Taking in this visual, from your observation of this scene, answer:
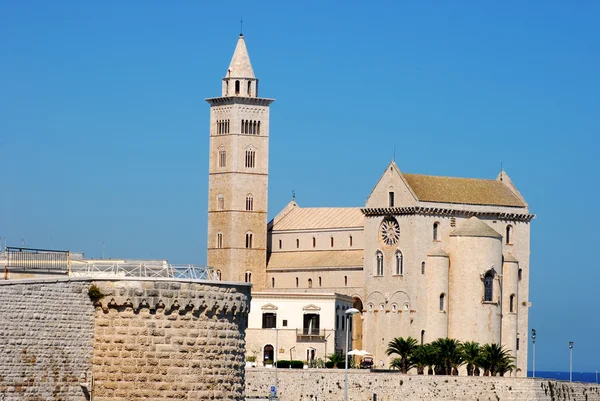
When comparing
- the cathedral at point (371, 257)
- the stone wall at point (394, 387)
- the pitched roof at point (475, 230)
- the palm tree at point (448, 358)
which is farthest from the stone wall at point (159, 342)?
the pitched roof at point (475, 230)

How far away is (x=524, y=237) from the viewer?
10856cm

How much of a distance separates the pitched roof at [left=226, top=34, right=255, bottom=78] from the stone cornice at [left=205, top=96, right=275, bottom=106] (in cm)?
168

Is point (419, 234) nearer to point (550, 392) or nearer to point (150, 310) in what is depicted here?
point (550, 392)

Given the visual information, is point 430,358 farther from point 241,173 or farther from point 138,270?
point 138,270

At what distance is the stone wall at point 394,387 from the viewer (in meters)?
86.5

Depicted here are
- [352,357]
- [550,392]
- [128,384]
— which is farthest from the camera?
[352,357]

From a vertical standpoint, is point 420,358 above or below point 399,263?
below

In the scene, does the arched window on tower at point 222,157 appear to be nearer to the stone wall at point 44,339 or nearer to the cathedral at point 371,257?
the cathedral at point 371,257

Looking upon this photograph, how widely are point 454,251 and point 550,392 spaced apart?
16769 millimetres

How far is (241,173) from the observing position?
384ft

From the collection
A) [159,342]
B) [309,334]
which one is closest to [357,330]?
[309,334]

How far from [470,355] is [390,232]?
15.0 m

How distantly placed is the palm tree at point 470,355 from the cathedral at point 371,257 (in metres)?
7.51

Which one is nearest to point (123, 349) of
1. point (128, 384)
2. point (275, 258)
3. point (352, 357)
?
point (128, 384)
